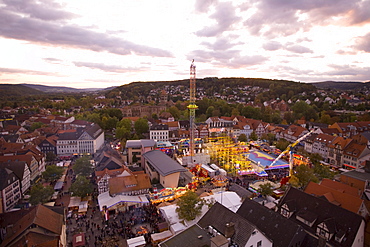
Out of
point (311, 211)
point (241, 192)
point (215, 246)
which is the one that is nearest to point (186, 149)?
point (241, 192)

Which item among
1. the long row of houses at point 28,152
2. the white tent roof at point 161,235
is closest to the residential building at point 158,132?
the long row of houses at point 28,152

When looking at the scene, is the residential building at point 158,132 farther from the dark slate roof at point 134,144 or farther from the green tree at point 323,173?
the green tree at point 323,173

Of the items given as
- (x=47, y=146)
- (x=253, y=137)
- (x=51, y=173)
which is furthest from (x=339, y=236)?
(x=47, y=146)

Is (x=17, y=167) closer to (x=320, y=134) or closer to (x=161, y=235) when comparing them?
(x=161, y=235)

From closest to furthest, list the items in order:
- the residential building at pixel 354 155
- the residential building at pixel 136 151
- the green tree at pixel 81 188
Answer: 1. the green tree at pixel 81 188
2. the residential building at pixel 354 155
3. the residential building at pixel 136 151

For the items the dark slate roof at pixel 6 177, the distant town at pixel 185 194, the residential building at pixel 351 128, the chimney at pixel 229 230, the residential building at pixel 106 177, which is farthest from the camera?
the residential building at pixel 351 128

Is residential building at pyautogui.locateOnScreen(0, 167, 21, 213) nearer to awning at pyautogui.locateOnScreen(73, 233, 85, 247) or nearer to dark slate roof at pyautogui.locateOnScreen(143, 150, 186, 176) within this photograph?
awning at pyautogui.locateOnScreen(73, 233, 85, 247)
